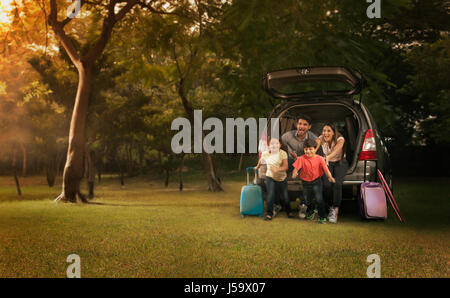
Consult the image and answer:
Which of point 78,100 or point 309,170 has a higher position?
point 78,100

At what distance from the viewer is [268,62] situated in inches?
451

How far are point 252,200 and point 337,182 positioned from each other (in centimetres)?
166

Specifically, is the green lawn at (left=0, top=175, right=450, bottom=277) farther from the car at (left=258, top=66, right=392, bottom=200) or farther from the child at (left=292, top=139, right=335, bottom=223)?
the car at (left=258, top=66, right=392, bottom=200)

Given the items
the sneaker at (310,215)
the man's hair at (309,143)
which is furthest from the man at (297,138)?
the sneaker at (310,215)

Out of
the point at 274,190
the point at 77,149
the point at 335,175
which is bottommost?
the point at 274,190

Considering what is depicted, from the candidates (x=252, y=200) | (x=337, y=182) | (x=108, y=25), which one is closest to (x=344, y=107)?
(x=337, y=182)

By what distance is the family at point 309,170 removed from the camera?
316 inches

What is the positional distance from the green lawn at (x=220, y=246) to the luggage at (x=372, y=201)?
230 mm

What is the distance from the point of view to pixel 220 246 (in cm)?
607

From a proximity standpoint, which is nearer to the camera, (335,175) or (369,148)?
(369,148)

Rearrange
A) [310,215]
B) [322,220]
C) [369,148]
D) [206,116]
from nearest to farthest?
[369,148]
[322,220]
[310,215]
[206,116]

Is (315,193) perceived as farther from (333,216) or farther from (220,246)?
(220,246)

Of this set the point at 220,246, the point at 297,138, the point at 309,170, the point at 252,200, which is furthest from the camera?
the point at 252,200

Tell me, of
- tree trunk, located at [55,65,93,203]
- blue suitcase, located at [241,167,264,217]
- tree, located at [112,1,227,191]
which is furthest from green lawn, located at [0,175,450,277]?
tree, located at [112,1,227,191]
